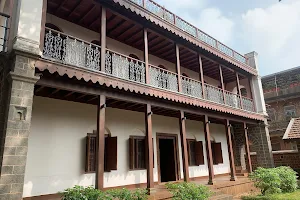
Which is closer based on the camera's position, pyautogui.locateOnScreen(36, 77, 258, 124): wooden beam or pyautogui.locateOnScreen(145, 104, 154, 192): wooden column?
pyautogui.locateOnScreen(36, 77, 258, 124): wooden beam

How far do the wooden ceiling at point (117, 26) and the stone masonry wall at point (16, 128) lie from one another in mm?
3492

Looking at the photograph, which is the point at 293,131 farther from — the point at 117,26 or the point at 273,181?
the point at 117,26

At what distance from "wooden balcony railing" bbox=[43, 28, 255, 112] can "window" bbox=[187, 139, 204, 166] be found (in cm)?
272

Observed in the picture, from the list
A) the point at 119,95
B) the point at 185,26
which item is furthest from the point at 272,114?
the point at 119,95

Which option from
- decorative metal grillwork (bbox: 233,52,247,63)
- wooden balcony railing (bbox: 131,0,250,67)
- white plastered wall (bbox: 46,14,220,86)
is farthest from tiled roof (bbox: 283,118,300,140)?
white plastered wall (bbox: 46,14,220,86)

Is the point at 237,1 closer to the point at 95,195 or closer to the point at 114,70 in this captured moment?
the point at 114,70

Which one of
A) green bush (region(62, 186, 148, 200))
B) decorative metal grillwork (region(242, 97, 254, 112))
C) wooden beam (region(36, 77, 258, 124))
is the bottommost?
green bush (region(62, 186, 148, 200))

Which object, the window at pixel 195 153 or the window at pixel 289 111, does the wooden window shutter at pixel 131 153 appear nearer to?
the window at pixel 195 153

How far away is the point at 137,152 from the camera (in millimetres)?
10273

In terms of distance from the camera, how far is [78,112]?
29.0 feet

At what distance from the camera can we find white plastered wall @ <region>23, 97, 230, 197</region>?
24.3 ft

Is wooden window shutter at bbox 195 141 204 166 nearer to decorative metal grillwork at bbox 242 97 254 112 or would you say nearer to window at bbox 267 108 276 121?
decorative metal grillwork at bbox 242 97 254 112

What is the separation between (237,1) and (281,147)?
22.4 meters

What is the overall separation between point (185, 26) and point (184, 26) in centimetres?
9
